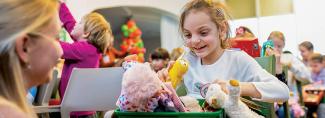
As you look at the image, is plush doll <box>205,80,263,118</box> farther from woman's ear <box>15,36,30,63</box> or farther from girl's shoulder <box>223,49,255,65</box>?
woman's ear <box>15,36,30,63</box>

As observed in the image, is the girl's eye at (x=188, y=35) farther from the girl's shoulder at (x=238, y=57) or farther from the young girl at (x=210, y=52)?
the girl's shoulder at (x=238, y=57)

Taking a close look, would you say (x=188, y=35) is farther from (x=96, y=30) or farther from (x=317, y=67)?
(x=317, y=67)

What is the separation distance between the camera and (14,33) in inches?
25.1

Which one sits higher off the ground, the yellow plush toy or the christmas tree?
the yellow plush toy

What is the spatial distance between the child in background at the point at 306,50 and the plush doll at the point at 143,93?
2.65 metres

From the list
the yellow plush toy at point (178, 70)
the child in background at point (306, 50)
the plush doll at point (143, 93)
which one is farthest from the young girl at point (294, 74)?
the plush doll at point (143, 93)

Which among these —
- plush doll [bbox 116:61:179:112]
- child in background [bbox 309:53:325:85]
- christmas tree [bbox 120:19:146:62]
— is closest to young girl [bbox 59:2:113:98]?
plush doll [bbox 116:61:179:112]

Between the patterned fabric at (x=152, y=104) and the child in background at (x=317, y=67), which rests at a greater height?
the patterned fabric at (x=152, y=104)

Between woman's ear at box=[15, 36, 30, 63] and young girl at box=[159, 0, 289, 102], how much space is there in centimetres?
57

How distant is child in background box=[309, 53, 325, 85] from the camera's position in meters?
3.37

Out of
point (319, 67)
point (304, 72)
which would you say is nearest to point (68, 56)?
point (304, 72)

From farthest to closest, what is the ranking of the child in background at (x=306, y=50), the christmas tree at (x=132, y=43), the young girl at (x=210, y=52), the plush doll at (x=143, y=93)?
the christmas tree at (x=132, y=43) → the child in background at (x=306, y=50) → the young girl at (x=210, y=52) → the plush doll at (x=143, y=93)

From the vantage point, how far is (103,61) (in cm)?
372

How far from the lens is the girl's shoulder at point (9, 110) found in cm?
62
